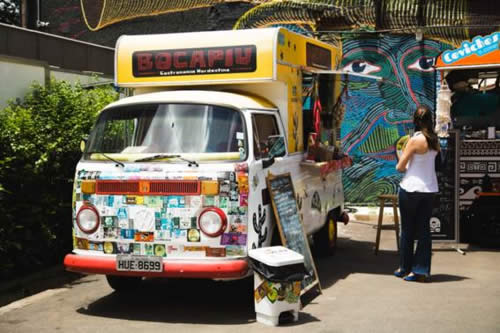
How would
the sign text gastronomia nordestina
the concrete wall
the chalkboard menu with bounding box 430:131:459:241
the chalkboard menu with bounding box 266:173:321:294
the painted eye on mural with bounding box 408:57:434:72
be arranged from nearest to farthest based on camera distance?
the chalkboard menu with bounding box 266:173:321:294 → the sign text gastronomia nordestina → the concrete wall → the chalkboard menu with bounding box 430:131:459:241 → the painted eye on mural with bounding box 408:57:434:72

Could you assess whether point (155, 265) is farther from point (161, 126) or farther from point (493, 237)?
point (493, 237)

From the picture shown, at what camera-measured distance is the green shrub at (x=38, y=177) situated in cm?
833

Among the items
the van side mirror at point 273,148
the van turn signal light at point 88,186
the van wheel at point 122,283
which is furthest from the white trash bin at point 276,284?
the van wheel at point 122,283

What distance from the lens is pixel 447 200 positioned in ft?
34.7

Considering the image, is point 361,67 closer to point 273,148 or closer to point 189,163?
point 273,148

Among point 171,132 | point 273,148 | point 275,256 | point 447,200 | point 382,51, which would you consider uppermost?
point 382,51

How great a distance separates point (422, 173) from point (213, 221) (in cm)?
293

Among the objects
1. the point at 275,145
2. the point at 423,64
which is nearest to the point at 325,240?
the point at 275,145

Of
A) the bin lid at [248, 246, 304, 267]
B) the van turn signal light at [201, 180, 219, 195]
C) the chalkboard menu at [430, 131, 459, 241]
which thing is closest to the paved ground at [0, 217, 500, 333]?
the bin lid at [248, 246, 304, 267]

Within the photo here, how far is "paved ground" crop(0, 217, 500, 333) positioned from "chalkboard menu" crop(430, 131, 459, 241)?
95 cm

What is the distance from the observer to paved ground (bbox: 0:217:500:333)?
22.0ft

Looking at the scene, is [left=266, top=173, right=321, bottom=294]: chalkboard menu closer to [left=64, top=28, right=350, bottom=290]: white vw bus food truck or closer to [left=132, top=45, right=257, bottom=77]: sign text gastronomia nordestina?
[left=64, top=28, right=350, bottom=290]: white vw bus food truck

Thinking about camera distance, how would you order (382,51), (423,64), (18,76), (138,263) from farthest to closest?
(382,51)
(423,64)
(18,76)
(138,263)

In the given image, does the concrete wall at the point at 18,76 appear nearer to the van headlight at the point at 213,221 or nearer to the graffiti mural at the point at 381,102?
the van headlight at the point at 213,221
